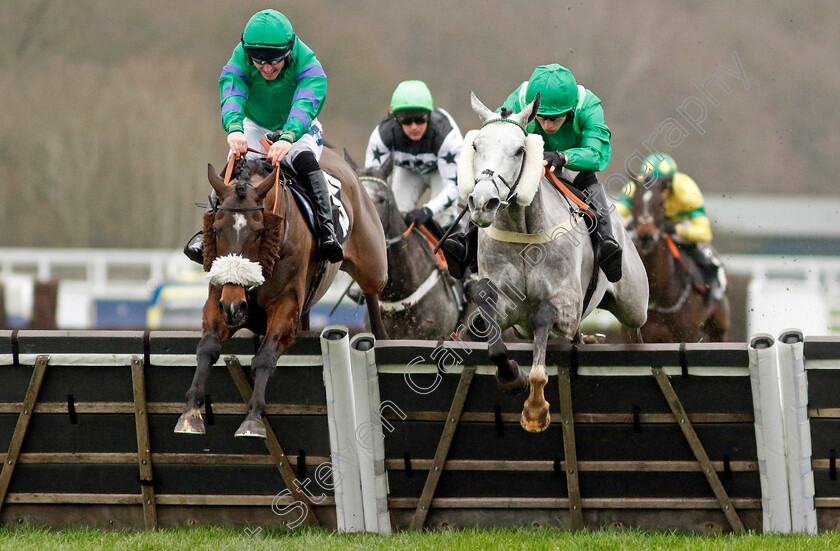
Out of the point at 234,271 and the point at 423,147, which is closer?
the point at 234,271

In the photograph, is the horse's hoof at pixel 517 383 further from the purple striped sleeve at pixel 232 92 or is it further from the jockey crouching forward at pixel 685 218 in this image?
the jockey crouching forward at pixel 685 218

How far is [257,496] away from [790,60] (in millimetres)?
25257

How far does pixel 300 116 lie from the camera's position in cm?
594

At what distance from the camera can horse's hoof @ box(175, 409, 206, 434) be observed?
4859 mm

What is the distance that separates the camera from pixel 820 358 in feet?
16.7

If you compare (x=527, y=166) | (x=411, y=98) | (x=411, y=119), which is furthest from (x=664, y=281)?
(x=527, y=166)

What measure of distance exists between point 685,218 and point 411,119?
2.78 metres

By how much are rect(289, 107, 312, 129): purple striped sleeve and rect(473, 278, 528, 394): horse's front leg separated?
4.31ft

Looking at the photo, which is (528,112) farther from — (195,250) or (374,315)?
(374,315)

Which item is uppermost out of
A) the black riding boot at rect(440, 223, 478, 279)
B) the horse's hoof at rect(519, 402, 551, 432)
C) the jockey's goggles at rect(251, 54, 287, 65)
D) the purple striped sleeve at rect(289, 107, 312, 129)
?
the jockey's goggles at rect(251, 54, 287, 65)

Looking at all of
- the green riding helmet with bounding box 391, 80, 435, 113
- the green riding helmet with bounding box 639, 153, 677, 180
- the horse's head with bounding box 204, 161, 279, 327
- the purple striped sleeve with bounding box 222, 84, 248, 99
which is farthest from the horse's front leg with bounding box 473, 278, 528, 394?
the green riding helmet with bounding box 639, 153, 677, 180

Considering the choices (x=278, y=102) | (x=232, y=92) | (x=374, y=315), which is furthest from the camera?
(x=374, y=315)

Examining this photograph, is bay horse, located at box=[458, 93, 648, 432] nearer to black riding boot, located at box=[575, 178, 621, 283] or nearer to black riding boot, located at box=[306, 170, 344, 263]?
black riding boot, located at box=[575, 178, 621, 283]

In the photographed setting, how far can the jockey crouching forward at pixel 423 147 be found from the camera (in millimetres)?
8508
